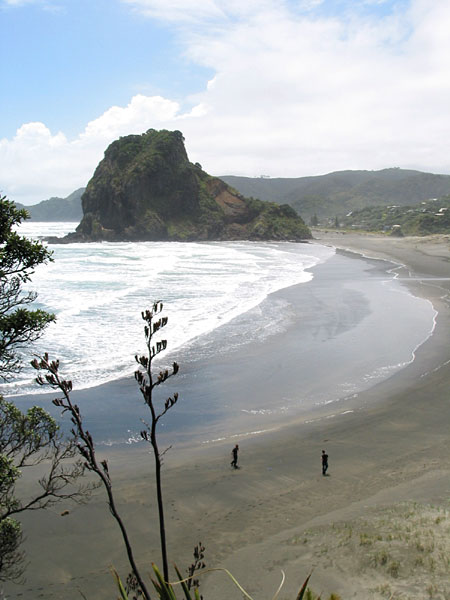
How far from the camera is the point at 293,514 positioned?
34.5 ft

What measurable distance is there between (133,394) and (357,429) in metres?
7.82

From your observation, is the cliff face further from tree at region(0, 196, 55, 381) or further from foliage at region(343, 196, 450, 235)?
tree at region(0, 196, 55, 381)

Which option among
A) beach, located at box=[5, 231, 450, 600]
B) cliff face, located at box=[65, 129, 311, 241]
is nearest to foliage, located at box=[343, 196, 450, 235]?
cliff face, located at box=[65, 129, 311, 241]

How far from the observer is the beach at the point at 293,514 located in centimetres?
828

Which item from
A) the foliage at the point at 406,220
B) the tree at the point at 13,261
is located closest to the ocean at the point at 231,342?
the tree at the point at 13,261

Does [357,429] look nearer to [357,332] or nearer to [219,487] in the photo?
[219,487]

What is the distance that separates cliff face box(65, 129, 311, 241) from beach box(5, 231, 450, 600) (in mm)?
102583

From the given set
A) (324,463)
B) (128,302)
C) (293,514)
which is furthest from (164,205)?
(293,514)

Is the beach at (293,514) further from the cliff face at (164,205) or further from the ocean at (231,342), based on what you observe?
the cliff face at (164,205)

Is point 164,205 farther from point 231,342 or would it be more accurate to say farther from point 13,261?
point 13,261

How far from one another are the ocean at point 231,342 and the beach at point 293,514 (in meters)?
1.69

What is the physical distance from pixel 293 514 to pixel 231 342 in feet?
43.2

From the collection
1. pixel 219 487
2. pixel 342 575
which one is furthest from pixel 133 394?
pixel 342 575

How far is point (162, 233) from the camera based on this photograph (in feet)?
381
